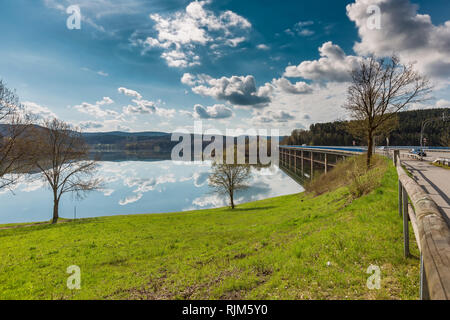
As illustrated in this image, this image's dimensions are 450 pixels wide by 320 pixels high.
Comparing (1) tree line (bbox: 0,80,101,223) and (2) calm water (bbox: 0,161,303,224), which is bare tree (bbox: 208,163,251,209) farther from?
(1) tree line (bbox: 0,80,101,223)

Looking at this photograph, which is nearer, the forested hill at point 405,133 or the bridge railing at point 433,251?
the bridge railing at point 433,251

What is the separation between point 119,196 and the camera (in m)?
48.9

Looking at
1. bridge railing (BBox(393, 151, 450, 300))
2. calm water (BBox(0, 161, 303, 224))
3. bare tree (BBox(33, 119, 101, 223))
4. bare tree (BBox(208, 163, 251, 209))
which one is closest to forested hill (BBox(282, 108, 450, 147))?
calm water (BBox(0, 161, 303, 224))

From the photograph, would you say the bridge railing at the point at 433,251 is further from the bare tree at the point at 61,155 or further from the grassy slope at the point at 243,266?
the bare tree at the point at 61,155

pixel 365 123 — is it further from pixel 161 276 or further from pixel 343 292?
pixel 161 276

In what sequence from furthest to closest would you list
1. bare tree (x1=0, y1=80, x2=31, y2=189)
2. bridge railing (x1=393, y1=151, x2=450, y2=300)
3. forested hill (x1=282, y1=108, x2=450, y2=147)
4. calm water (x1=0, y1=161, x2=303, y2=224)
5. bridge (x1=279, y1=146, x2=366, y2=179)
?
forested hill (x1=282, y1=108, x2=450, y2=147) → bridge (x1=279, y1=146, x2=366, y2=179) → calm water (x1=0, y1=161, x2=303, y2=224) → bare tree (x1=0, y1=80, x2=31, y2=189) → bridge railing (x1=393, y1=151, x2=450, y2=300)

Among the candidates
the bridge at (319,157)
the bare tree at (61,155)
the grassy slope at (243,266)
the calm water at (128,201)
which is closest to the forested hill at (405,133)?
the bridge at (319,157)

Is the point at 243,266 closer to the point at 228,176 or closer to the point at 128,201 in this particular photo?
the point at 228,176

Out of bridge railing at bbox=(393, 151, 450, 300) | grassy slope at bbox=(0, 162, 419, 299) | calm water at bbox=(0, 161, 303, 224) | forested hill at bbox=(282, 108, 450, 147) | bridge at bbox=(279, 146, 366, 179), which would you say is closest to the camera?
bridge railing at bbox=(393, 151, 450, 300)

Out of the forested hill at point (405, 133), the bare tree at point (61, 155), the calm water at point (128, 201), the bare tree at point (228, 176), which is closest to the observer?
the bare tree at point (61, 155)

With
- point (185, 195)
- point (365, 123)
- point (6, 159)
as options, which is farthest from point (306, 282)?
point (185, 195)

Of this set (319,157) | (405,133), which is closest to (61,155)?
(319,157)

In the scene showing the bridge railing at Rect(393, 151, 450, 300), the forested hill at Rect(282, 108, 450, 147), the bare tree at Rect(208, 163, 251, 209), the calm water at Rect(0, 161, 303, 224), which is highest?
the forested hill at Rect(282, 108, 450, 147)
